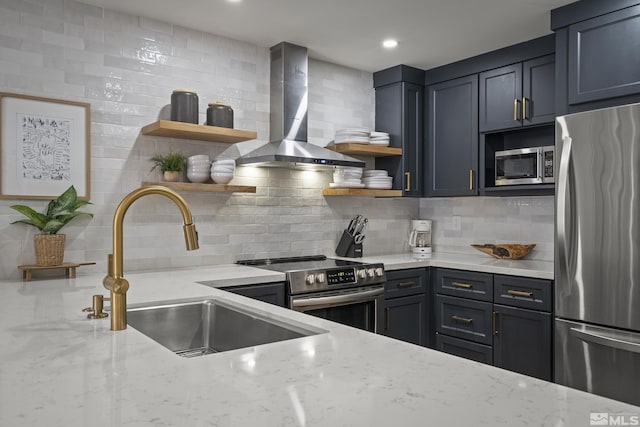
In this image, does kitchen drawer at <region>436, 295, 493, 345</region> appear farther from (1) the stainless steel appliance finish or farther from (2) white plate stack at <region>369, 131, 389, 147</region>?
(2) white plate stack at <region>369, 131, 389, 147</region>

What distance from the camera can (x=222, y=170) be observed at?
3.26 metres

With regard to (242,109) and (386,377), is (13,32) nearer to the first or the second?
(242,109)

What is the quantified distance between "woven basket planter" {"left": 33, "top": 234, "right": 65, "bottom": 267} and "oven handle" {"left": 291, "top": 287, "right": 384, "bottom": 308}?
1.33m

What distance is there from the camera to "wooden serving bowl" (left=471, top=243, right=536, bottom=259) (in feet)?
12.6

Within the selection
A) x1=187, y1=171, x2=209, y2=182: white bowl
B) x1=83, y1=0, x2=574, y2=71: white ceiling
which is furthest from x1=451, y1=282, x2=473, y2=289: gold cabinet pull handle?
x1=187, y1=171, x2=209, y2=182: white bowl

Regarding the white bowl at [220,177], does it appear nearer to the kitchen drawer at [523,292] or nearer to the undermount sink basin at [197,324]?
the undermount sink basin at [197,324]

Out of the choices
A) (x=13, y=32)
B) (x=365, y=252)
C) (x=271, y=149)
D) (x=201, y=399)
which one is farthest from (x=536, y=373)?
(x=13, y=32)

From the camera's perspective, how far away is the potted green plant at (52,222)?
2699 mm

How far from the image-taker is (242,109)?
367 cm

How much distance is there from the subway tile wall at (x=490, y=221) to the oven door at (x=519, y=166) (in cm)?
34

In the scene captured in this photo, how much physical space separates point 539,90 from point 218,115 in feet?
7.33

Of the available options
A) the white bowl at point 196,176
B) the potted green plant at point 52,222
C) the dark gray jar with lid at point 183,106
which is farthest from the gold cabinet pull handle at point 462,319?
the potted green plant at point 52,222

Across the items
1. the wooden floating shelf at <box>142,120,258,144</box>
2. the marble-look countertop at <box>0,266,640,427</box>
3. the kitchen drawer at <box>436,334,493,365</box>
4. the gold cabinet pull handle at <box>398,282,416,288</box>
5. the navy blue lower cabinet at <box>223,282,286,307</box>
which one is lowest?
the kitchen drawer at <box>436,334,493,365</box>

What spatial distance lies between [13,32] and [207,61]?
116cm
